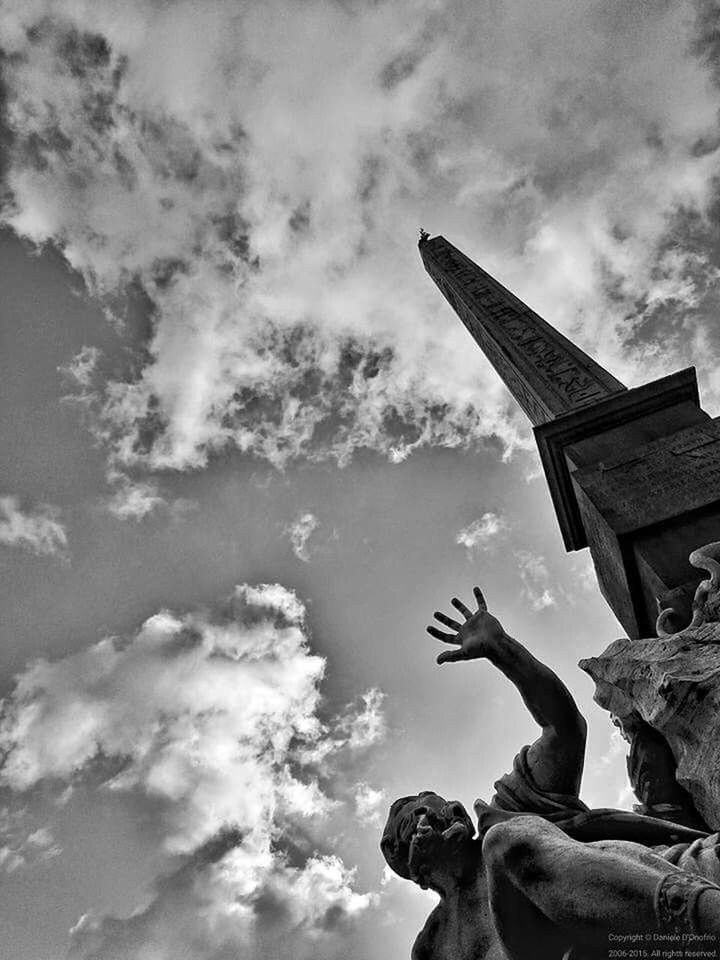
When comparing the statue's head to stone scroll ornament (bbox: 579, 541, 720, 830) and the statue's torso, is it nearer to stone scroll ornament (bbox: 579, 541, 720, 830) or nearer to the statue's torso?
the statue's torso

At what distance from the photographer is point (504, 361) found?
1129cm

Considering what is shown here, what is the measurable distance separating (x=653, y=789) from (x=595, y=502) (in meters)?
2.60

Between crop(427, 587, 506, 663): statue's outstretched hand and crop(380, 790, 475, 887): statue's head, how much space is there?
2.86ft

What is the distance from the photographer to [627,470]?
6.12 metres

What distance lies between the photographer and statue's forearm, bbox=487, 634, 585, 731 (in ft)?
12.4

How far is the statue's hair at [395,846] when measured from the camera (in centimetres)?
330

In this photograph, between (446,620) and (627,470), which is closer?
(446,620)

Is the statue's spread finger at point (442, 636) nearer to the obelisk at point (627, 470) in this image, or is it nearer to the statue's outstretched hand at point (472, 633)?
the statue's outstretched hand at point (472, 633)

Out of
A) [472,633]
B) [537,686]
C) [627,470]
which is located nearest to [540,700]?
[537,686]

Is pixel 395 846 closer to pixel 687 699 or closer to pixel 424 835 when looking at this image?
pixel 424 835

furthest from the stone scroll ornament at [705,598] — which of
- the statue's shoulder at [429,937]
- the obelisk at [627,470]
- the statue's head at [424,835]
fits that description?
the statue's shoulder at [429,937]

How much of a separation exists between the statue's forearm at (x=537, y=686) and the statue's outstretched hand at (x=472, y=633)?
6cm

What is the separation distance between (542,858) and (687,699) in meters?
1.39

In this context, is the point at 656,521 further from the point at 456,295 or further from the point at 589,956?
the point at 456,295
